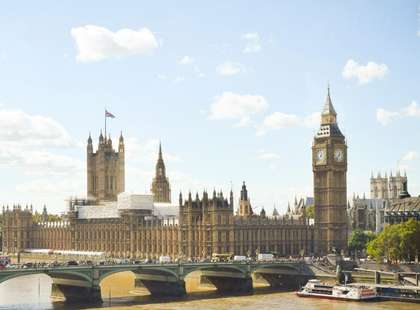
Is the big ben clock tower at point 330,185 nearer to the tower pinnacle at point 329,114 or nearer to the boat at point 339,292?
the tower pinnacle at point 329,114

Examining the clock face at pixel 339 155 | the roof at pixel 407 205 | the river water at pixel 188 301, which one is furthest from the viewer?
the clock face at pixel 339 155

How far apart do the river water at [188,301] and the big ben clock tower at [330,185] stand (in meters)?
47.1

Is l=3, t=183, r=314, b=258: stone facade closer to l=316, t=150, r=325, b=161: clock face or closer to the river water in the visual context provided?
l=316, t=150, r=325, b=161: clock face

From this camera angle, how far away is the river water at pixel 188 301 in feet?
316

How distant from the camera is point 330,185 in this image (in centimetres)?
16238

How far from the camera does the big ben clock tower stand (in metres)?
162

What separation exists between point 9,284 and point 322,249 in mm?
63191

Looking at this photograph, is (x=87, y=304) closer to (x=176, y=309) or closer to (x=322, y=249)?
(x=176, y=309)

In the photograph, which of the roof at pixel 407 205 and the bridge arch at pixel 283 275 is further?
the roof at pixel 407 205

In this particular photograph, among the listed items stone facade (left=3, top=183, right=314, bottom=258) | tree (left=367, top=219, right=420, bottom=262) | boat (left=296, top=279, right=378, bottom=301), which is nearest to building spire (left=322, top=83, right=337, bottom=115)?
stone facade (left=3, top=183, right=314, bottom=258)

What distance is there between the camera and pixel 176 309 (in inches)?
3696

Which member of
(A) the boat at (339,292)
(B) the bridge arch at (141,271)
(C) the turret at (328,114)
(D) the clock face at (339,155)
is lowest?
(A) the boat at (339,292)

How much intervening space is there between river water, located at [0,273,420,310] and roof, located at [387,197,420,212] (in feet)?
129

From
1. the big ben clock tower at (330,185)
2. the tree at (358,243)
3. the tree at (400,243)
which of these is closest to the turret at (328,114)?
the big ben clock tower at (330,185)
